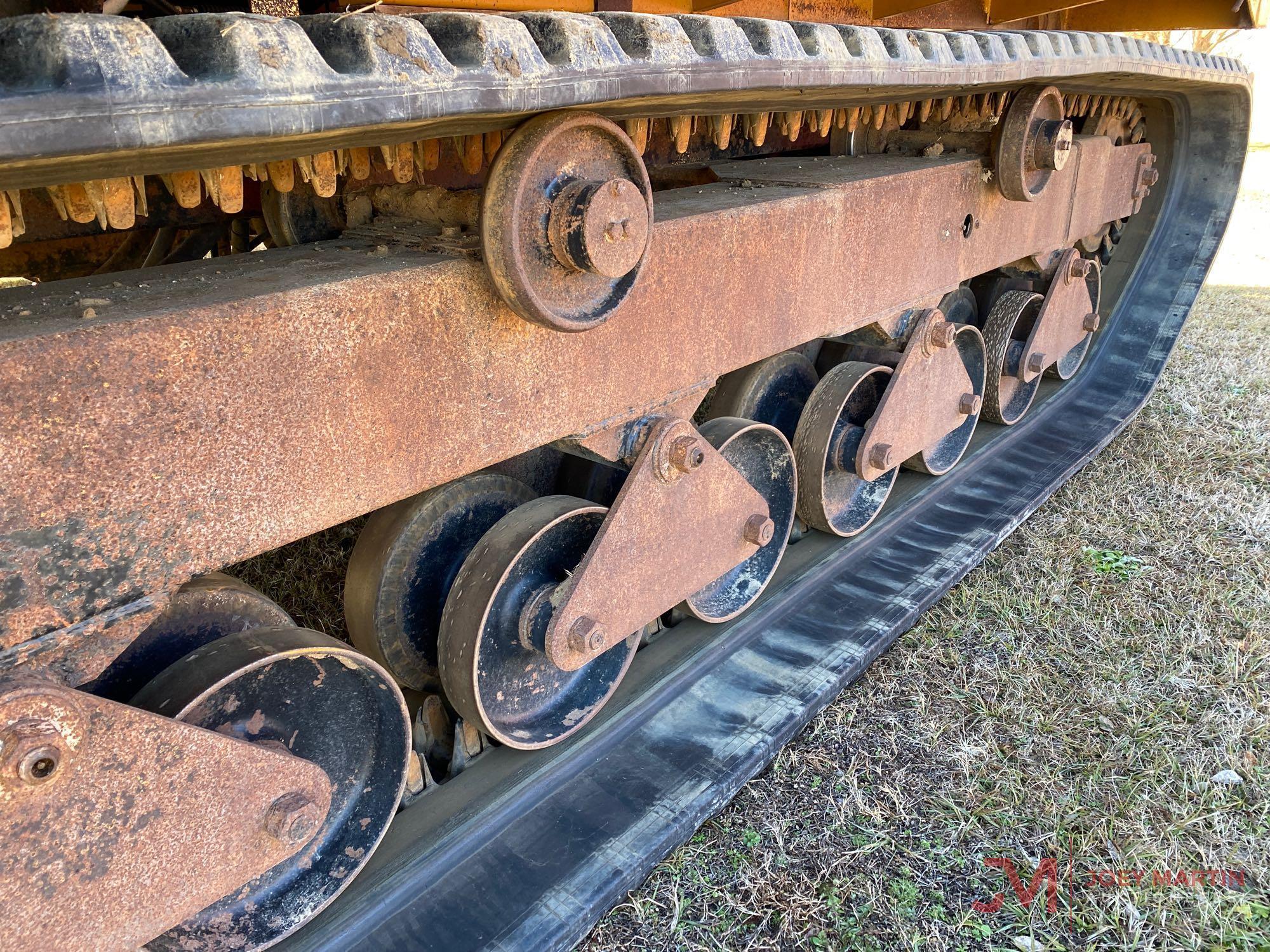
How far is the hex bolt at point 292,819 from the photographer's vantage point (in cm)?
122

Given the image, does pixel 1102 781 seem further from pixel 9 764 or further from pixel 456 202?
pixel 9 764

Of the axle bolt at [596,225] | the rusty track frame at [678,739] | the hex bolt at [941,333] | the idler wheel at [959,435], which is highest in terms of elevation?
the axle bolt at [596,225]

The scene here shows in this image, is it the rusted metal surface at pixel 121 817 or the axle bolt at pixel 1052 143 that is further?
the axle bolt at pixel 1052 143

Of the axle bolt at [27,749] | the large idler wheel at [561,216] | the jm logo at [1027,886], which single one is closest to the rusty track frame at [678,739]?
the jm logo at [1027,886]

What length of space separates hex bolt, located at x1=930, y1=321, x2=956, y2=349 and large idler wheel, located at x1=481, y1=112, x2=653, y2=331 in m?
1.24

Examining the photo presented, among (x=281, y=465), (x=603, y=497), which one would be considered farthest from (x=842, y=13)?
(x=281, y=465)

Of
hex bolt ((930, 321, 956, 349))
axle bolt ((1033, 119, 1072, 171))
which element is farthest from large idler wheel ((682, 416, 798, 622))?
axle bolt ((1033, 119, 1072, 171))

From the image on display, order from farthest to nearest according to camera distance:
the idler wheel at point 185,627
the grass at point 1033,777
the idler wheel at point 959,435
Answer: the idler wheel at point 959,435, the grass at point 1033,777, the idler wheel at point 185,627

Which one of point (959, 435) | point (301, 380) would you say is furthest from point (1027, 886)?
point (959, 435)

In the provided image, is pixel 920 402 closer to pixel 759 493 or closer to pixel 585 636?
pixel 759 493

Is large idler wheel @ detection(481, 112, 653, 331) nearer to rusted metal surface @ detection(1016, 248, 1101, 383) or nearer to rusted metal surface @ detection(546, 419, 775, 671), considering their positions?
rusted metal surface @ detection(546, 419, 775, 671)

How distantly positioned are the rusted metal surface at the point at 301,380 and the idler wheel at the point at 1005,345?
4.63 feet

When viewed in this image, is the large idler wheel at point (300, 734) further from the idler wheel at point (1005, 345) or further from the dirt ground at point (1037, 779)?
the idler wheel at point (1005, 345)

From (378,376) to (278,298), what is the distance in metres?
0.16
